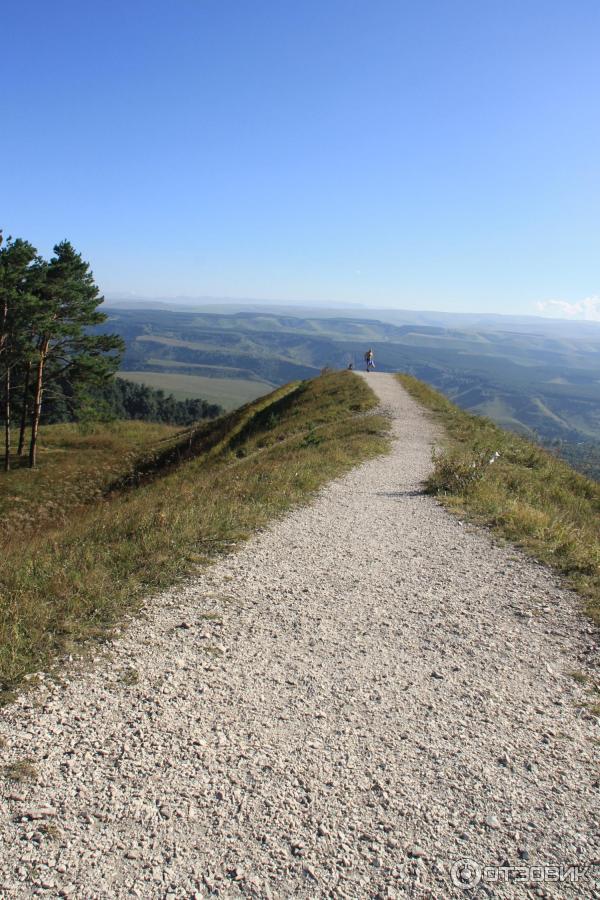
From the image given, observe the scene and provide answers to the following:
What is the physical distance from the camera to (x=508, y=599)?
757 cm

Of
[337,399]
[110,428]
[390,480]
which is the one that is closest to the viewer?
[390,480]

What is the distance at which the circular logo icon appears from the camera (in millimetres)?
3224

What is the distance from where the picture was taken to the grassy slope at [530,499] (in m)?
8.93

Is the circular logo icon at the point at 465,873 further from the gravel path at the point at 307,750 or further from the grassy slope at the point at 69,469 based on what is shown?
the grassy slope at the point at 69,469

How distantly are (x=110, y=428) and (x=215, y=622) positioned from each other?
4286 centimetres

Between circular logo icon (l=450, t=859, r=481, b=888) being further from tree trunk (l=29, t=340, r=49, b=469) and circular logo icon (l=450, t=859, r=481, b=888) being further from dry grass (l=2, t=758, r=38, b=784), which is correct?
tree trunk (l=29, t=340, r=49, b=469)

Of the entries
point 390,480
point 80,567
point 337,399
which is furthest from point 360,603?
point 337,399

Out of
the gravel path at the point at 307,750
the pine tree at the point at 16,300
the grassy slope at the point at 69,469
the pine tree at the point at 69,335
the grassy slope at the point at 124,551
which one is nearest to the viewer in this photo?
the gravel path at the point at 307,750

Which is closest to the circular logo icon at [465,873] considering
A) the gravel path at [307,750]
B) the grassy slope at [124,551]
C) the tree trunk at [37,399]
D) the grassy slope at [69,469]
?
the gravel path at [307,750]

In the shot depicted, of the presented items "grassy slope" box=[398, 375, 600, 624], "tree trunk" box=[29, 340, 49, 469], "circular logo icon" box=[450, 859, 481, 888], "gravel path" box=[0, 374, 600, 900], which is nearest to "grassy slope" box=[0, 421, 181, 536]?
"tree trunk" box=[29, 340, 49, 469]

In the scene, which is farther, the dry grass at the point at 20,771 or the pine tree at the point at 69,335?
the pine tree at the point at 69,335

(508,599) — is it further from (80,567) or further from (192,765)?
(80,567)

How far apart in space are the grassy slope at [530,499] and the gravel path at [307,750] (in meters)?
1.65

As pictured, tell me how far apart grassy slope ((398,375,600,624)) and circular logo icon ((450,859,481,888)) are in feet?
14.8
